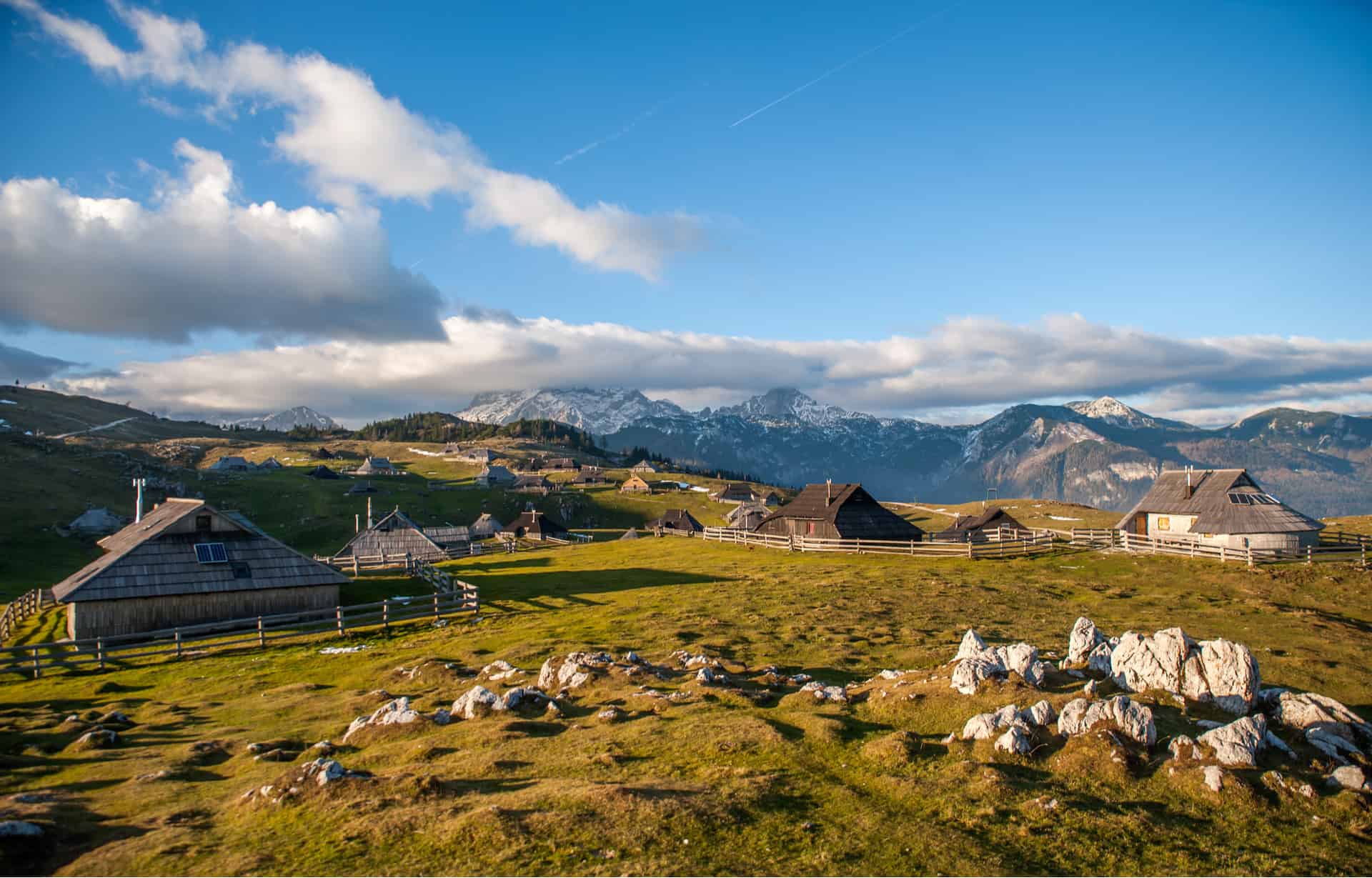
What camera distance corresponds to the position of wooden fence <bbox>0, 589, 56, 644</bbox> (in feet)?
132

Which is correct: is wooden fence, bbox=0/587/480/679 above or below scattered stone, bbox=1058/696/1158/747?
below

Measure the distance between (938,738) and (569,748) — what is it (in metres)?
8.94

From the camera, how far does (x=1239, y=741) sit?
13992mm

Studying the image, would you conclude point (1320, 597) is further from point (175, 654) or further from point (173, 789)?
point (175, 654)

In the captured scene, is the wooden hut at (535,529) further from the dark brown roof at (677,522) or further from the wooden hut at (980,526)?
the wooden hut at (980,526)

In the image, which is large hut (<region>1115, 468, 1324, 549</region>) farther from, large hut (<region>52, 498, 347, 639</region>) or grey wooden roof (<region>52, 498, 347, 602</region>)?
grey wooden roof (<region>52, 498, 347, 602</region>)

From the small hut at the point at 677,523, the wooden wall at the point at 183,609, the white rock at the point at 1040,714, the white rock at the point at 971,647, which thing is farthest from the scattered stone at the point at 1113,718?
the small hut at the point at 677,523

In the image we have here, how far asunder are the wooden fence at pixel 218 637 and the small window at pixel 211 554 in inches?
153

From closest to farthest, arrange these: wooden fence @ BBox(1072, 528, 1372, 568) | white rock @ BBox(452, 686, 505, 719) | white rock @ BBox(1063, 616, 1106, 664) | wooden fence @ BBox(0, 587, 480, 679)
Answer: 1. white rock @ BBox(452, 686, 505, 719)
2. white rock @ BBox(1063, 616, 1106, 664)
3. wooden fence @ BBox(0, 587, 480, 679)
4. wooden fence @ BBox(1072, 528, 1372, 568)

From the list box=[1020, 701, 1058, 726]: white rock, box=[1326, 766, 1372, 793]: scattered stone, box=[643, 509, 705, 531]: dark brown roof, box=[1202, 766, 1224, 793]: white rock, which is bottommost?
box=[643, 509, 705, 531]: dark brown roof

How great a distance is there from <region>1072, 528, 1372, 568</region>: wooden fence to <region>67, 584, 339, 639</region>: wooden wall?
197ft

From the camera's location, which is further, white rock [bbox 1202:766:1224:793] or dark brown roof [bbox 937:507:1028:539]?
dark brown roof [bbox 937:507:1028:539]

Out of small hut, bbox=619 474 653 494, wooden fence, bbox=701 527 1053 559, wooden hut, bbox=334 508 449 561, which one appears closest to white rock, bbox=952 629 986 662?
wooden fence, bbox=701 527 1053 559

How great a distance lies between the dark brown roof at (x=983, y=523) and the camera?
81438mm
